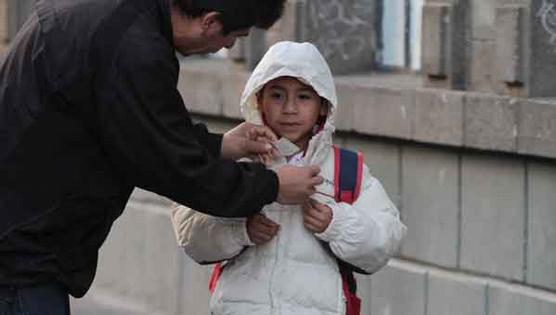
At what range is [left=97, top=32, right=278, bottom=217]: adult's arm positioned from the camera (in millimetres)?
4750

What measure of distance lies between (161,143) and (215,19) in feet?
1.22

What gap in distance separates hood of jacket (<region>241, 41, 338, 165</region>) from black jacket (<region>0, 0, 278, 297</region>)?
506mm

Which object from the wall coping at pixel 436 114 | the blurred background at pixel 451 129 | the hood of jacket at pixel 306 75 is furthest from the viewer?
the blurred background at pixel 451 129

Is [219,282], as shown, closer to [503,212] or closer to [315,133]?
[315,133]

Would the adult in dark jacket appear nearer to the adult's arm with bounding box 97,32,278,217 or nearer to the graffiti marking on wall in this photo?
the adult's arm with bounding box 97,32,278,217

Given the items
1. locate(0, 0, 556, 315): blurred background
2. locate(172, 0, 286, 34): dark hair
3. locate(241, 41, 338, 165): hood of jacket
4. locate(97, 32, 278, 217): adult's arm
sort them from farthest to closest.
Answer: locate(0, 0, 556, 315): blurred background, locate(241, 41, 338, 165): hood of jacket, locate(172, 0, 286, 34): dark hair, locate(97, 32, 278, 217): adult's arm

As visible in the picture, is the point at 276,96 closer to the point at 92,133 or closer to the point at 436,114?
the point at 92,133

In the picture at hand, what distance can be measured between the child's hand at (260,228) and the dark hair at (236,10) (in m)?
0.72

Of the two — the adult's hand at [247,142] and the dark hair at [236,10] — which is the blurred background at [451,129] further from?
the dark hair at [236,10]

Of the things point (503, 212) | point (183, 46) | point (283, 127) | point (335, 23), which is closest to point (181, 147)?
point (183, 46)

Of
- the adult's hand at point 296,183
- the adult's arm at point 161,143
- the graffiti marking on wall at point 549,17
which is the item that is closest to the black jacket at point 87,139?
the adult's arm at point 161,143

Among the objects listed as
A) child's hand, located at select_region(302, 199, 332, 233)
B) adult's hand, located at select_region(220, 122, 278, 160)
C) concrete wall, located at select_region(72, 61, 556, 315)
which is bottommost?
concrete wall, located at select_region(72, 61, 556, 315)

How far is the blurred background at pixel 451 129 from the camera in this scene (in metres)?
7.01

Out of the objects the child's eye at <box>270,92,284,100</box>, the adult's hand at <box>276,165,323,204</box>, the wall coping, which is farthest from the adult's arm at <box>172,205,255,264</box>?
the wall coping
